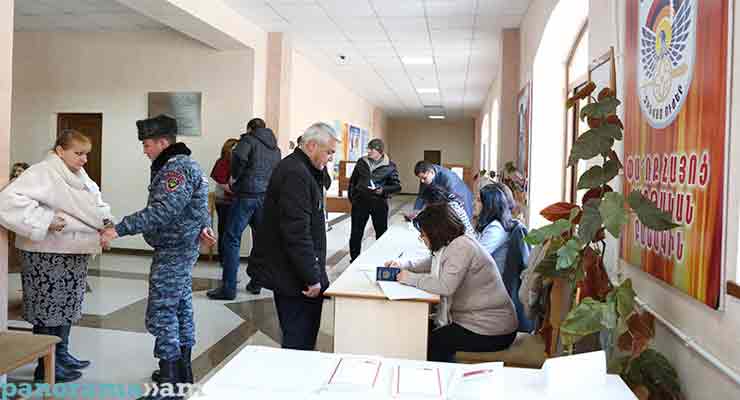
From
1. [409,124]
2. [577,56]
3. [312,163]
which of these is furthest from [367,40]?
[409,124]

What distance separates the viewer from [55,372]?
10.9ft

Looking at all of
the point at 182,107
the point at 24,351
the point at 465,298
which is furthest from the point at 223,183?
the point at 465,298

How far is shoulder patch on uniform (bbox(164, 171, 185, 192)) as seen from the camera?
2.98 m

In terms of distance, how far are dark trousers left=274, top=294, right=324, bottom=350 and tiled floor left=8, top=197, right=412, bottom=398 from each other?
818 mm

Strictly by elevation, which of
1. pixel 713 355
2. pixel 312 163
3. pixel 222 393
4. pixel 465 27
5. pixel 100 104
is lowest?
pixel 222 393

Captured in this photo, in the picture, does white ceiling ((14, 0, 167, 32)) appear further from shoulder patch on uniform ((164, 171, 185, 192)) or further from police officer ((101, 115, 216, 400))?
shoulder patch on uniform ((164, 171, 185, 192))

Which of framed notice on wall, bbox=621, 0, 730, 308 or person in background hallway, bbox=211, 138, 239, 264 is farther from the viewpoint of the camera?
person in background hallway, bbox=211, 138, 239, 264

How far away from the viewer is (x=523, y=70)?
6352mm

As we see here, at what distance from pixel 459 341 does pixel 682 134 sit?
4.81 ft

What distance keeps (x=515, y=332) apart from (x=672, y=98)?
1.45 m

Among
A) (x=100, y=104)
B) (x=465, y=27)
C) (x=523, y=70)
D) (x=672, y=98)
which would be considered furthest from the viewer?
(x=100, y=104)

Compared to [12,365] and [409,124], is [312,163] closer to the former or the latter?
[12,365]

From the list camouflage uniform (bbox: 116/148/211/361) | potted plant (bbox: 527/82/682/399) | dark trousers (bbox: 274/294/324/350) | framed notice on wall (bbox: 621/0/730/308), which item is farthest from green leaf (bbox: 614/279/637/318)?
camouflage uniform (bbox: 116/148/211/361)

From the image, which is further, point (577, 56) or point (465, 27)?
point (465, 27)
